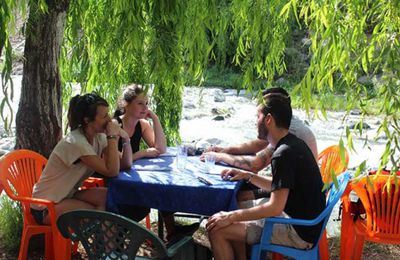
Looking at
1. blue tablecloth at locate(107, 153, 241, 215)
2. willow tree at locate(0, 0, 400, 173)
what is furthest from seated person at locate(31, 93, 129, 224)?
willow tree at locate(0, 0, 400, 173)

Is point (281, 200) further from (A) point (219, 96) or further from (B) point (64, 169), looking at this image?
(A) point (219, 96)

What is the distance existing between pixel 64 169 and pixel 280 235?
140cm

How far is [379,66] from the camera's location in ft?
6.84

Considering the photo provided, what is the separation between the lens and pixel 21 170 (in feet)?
12.3

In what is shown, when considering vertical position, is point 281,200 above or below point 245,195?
above

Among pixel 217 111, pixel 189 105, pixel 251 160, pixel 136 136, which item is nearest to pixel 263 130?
pixel 251 160

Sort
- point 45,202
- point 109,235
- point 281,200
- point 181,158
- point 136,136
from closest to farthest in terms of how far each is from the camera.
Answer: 1. point 109,235
2. point 281,200
3. point 45,202
4. point 181,158
5. point 136,136

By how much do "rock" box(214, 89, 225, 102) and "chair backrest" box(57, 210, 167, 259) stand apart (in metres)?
13.2

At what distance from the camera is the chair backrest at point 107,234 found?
251cm

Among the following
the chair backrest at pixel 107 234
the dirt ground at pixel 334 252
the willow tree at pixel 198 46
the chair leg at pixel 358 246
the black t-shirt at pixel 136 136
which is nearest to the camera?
the willow tree at pixel 198 46

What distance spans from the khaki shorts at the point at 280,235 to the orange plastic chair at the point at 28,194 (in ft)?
3.63

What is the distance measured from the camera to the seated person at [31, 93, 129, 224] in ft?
11.3

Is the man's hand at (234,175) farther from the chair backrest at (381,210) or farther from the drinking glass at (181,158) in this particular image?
the chair backrest at (381,210)

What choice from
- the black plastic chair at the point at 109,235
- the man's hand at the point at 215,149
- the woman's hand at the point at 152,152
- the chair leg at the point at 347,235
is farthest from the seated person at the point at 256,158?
the black plastic chair at the point at 109,235
